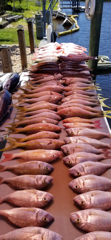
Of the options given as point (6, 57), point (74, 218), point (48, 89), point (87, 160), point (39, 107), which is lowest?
point (74, 218)

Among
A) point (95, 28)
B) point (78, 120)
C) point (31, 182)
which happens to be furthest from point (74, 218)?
point (95, 28)

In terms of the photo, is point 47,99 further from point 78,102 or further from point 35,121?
point 35,121

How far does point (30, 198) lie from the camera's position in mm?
1421

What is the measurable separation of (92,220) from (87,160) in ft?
1.97

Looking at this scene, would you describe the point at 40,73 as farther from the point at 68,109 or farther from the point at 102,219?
the point at 102,219

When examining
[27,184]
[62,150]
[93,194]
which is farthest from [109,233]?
[62,150]

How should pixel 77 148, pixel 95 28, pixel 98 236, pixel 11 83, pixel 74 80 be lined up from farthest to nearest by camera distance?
1. pixel 95 28
2. pixel 11 83
3. pixel 74 80
4. pixel 77 148
5. pixel 98 236

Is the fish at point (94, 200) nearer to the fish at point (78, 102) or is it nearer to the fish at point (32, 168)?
the fish at point (32, 168)

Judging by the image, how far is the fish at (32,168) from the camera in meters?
1.67

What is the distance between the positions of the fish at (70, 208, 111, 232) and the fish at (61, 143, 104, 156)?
640 mm

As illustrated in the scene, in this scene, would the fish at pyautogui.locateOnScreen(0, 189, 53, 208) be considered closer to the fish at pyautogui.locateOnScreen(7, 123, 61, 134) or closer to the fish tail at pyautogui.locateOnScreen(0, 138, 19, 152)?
the fish tail at pyautogui.locateOnScreen(0, 138, 19, 152)

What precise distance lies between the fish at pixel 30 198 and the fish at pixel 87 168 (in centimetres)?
31

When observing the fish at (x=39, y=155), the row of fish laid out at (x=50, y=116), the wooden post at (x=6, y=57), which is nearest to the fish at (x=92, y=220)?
the row of fish laid out at (x=50, y=116)

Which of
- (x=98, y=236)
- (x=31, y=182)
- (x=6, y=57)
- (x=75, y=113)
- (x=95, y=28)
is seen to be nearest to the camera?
(x=98, y=236)
